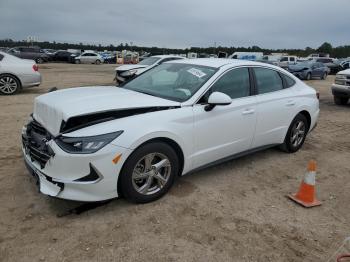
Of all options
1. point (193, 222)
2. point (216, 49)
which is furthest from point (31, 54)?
point (216, 49)

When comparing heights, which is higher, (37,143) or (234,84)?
(234,84)

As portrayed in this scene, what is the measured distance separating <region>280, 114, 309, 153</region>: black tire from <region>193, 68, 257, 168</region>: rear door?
1179mm

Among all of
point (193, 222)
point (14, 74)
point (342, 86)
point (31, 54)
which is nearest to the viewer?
point (193, 222)

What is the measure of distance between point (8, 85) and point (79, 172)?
30.6 ft

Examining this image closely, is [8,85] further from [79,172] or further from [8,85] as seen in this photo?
[79,172]

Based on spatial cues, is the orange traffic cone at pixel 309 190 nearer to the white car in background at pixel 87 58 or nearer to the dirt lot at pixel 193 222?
the dirt lot at pixel 193 222

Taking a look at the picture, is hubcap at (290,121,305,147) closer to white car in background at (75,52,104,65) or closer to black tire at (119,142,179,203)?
black tire at (119,142,179,203)

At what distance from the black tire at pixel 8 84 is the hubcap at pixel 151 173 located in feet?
30.2

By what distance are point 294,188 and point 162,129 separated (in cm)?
212

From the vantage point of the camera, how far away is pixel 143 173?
3760 mm

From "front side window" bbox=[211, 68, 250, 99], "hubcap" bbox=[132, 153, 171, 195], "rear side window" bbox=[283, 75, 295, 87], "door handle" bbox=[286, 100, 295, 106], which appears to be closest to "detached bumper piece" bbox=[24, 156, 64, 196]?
"hubcap" bbox=[132, 153, 171, 195]

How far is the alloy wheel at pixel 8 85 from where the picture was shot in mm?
11126

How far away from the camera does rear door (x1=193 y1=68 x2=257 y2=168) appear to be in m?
4.20

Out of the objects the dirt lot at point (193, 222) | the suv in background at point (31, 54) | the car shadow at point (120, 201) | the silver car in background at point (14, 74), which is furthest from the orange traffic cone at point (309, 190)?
the suv in background at point (31, 54)
